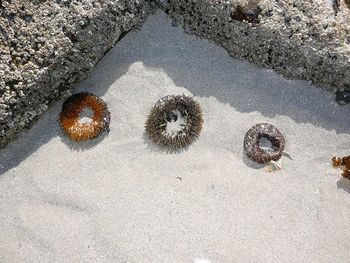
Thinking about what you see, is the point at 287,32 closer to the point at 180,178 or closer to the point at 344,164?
the point at 344,164

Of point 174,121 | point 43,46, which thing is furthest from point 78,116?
point 174,121

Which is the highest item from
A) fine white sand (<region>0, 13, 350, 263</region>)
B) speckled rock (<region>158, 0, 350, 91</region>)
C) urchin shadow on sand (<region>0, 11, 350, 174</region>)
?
speckled rock (<region>158, 0, 350, 91</region>)

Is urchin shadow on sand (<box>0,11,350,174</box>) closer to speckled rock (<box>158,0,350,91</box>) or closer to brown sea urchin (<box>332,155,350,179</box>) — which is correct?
speckled rock (<box>158,0,350,91</box>)

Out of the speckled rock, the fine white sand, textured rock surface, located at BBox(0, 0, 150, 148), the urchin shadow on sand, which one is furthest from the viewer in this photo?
the urchin shadow on sand

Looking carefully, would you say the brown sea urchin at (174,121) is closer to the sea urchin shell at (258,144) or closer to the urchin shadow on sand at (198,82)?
the urchin shadow on sand at (198,82)

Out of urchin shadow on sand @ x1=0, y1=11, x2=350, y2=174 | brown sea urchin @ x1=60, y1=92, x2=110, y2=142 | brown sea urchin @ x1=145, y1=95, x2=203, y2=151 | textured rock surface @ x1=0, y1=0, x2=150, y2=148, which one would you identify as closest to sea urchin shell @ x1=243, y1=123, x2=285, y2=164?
urchin shadow on sand @ x1=0, y1=11, x2=350, y2=174

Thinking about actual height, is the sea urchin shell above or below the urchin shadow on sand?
below

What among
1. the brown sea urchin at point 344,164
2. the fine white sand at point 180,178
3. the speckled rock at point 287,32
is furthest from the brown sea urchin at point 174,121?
the brown sea urchin at point 344,164
